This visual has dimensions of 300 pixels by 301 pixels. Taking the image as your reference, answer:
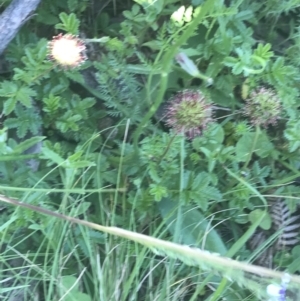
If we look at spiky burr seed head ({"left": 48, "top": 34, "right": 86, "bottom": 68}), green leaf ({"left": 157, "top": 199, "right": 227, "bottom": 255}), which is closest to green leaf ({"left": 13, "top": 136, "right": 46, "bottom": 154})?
spiky burr seed head ({"left": 48, "top": 34, "right": 86, "bottom": 68})

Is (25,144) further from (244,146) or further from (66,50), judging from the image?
(244,146)

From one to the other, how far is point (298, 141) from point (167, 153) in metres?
0.22

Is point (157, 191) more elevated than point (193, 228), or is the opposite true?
point (157, 191)

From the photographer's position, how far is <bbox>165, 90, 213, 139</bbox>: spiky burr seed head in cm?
88

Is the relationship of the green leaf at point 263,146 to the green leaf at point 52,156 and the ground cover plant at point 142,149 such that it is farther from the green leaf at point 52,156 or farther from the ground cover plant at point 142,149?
the green leaf at point 52,156

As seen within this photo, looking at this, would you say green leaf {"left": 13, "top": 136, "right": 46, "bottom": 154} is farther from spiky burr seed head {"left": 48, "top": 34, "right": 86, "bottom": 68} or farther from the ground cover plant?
spiky burr seed head {"left": 48, "top": 34, "right": 86, "bottom": 68}

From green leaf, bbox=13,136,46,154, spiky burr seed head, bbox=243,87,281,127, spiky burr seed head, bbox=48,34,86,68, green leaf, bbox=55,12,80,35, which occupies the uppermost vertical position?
green leaf, bbox=55,12,80,35

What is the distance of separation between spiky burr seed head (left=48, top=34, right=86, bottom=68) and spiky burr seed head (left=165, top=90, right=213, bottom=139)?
170 millimetres

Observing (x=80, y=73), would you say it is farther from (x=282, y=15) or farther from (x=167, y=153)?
(x=282, y=15)

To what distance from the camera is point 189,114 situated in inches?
34.5

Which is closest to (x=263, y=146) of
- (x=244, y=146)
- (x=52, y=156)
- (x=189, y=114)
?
(x=244, y=146)

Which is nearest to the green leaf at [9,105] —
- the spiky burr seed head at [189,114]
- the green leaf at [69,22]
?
the green leaf at [69,22]

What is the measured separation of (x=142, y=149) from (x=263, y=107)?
0.21 m

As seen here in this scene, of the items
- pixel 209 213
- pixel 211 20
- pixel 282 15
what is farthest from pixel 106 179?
pixel 282 15
